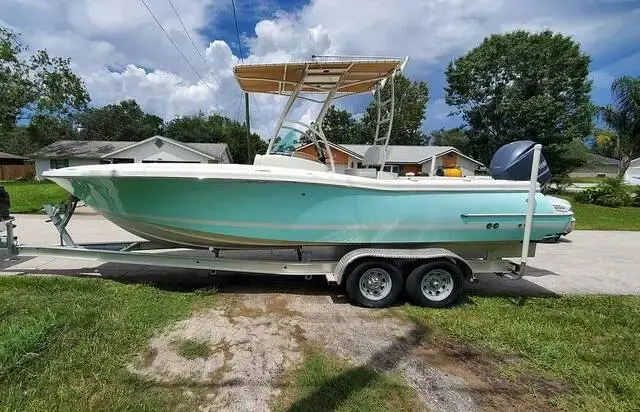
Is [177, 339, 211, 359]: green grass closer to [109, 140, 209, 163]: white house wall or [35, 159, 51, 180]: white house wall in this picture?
[109, 140, 209, 163]: white house wall

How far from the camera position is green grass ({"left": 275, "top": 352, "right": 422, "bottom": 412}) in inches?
108

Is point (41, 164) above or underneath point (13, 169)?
above

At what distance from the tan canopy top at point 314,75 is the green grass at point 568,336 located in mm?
2995

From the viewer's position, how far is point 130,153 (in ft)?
104

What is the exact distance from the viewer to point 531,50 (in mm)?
29016

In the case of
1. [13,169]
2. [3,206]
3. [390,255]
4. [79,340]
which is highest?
[3,206]

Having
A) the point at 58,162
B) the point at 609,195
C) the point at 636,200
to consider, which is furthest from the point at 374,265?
the point at 58,162

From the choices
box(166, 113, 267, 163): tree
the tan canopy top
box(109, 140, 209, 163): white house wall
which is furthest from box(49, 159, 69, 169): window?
the tan canopy top

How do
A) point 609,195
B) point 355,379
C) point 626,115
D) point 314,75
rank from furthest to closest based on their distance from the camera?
point 626,115 → point 609,195 → point 314,75 → point 355,379

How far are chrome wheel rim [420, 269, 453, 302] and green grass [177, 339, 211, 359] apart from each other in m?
2.57

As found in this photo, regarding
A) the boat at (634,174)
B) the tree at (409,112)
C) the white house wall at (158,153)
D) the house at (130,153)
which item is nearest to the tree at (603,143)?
the boat at (634,174)

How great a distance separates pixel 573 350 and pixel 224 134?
59.6 meters

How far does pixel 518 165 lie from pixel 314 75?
2.87 m

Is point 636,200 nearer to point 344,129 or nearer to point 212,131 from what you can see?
point 344,129
